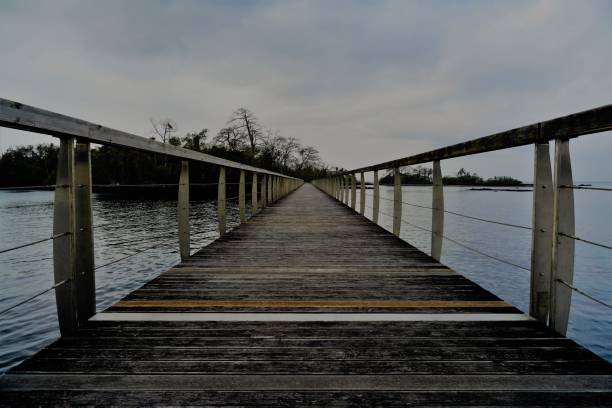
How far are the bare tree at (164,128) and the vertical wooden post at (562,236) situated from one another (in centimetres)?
3559

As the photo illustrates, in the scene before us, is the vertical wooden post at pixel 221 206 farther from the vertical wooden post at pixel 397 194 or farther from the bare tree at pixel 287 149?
the bare tree at pixel 287 149

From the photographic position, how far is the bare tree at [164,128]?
3347 cm

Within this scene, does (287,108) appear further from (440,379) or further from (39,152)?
(440,379)

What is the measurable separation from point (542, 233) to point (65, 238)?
2385 mm

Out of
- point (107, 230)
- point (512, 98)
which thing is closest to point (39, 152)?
point (107, 230)

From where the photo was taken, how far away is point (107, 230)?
10727 millimetres

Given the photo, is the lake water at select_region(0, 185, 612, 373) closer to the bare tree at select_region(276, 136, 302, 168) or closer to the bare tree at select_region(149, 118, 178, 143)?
the bare tree at select_region(149, 118, 178, 143)

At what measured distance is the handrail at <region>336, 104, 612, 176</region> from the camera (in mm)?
1362

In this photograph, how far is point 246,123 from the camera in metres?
36.6

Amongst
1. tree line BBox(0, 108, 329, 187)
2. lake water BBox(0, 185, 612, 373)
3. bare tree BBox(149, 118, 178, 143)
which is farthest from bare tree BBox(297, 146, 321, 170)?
lake water BBox(0, 185, 612, 373)

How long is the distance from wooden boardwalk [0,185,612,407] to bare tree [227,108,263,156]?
114 feet

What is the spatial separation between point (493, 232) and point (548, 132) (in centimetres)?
1183

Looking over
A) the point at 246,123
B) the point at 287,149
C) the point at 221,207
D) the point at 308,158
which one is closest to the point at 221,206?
the point at 221,207

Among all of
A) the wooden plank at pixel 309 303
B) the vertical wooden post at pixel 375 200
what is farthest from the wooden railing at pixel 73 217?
the vertical wooden post at pixel 375 200
